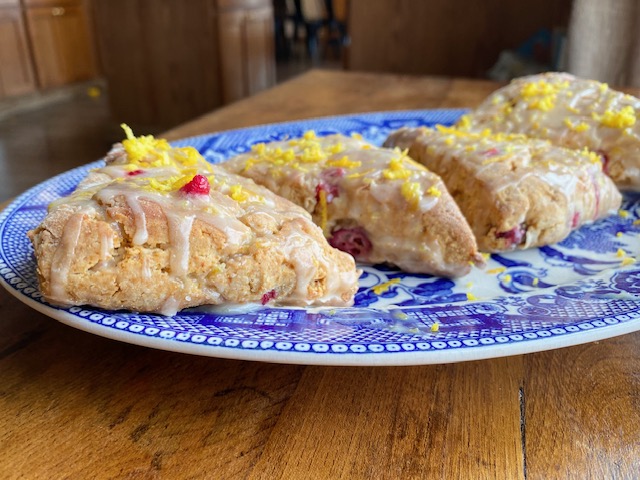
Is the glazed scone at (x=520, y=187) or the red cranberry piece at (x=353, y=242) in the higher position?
the glazed scone at (x=520, y=187)

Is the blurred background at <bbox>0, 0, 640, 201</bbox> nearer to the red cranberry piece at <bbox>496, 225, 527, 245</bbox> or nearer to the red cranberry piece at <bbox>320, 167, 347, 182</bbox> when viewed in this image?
the red cranberry piece at <bbox>496, 225, 527, 245</bbox>

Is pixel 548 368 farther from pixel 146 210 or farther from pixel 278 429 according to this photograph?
pixel 146 210

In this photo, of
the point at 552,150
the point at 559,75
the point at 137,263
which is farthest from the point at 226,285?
the point at 559,75

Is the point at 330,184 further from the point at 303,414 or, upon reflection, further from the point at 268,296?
the point at 303,414

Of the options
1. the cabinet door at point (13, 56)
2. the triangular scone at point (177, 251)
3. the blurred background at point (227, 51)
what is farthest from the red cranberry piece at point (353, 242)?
the cabinet door at point (13, 56)

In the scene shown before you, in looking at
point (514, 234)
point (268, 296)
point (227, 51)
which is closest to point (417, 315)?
point (268, 296)

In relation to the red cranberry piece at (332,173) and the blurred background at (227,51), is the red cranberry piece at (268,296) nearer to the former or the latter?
the red cranberry piece at (332,173)
